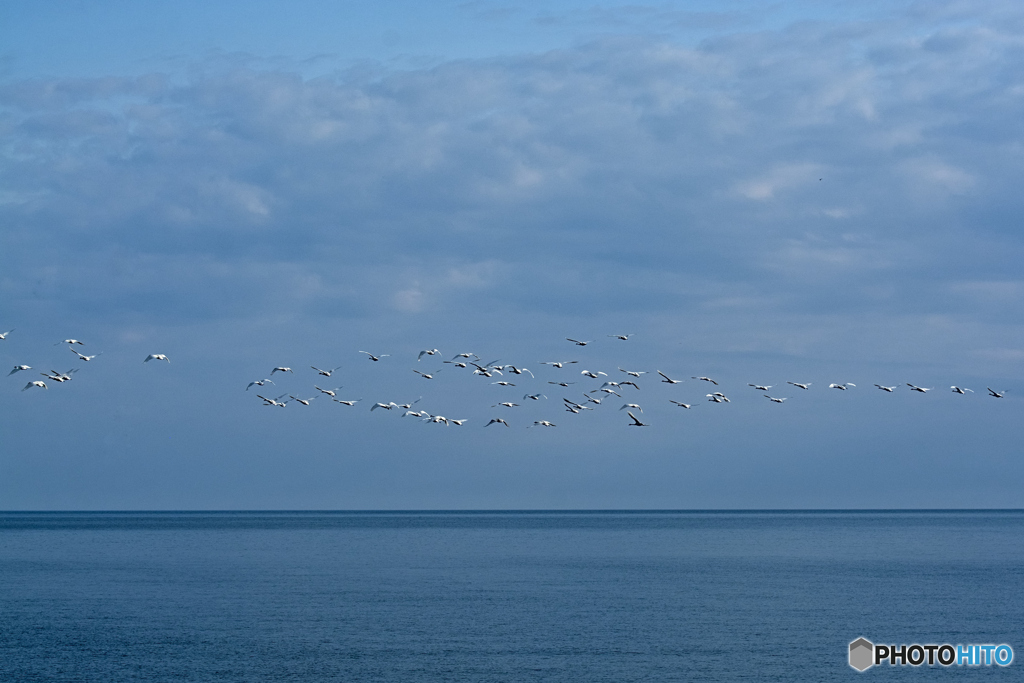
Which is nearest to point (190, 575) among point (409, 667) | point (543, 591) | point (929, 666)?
point (543, 591)

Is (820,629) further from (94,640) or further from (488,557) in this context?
(488,557)

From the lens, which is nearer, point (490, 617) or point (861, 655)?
point (861, 655)

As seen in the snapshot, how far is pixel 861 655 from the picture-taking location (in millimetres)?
65938

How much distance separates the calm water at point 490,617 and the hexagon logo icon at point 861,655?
0.92m

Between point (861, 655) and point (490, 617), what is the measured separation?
29516mm

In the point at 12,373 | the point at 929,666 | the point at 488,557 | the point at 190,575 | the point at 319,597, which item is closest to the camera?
the point at 12,373

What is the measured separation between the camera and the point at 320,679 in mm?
61406

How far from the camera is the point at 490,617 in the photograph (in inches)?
3310

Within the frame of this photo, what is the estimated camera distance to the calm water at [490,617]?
→ 2542 inches

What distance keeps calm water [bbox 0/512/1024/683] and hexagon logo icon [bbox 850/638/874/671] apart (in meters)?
0.92

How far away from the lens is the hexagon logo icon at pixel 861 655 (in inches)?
2542

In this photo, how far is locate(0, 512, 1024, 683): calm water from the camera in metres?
64.6

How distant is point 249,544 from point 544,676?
142396 millimetres

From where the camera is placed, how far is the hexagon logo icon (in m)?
64.6
